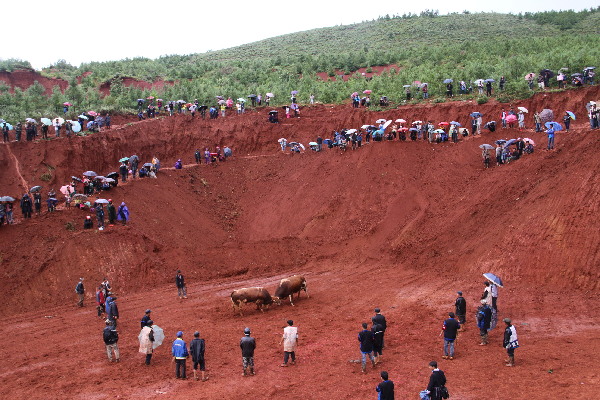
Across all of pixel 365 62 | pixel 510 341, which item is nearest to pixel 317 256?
pixel 510 341

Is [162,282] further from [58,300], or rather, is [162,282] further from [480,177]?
[480,177]

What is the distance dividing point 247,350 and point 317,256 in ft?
53.3

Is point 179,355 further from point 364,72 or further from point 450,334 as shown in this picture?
point 364,72

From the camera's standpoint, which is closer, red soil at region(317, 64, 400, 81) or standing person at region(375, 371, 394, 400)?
standing person at region(375, 371, 394, 400)

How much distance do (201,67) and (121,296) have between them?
53461mm

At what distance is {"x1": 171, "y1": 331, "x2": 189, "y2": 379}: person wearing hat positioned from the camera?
16.9 metres

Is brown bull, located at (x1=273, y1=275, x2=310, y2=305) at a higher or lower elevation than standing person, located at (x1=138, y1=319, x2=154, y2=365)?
lower

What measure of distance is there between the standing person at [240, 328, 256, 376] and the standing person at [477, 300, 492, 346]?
686cm

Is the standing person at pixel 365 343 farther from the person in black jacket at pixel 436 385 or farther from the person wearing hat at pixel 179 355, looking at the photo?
the person wearing hat at pixel 179 355

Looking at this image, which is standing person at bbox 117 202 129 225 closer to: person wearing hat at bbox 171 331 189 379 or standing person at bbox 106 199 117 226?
standing person at bbox 106 199 117 226

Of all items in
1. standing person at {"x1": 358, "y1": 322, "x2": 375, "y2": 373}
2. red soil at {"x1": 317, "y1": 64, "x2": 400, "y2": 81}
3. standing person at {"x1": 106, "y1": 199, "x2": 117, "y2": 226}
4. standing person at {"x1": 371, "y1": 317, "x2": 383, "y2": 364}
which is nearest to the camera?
standing person at {"x1": 358, "y1": 322, "x2": 375, "y2": 373}

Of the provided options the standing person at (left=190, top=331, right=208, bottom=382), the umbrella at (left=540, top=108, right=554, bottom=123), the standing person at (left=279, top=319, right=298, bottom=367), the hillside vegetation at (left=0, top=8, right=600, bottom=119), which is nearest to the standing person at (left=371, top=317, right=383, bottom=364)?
the standing person at (left=279, top=319, right=298, bottom=367)

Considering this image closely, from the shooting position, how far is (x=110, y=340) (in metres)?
18.8

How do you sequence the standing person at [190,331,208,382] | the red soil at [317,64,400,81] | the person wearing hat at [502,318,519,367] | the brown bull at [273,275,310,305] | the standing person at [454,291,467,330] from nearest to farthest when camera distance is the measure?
the person wearing hat at [502,318,519,367], the standing person at [190,331,208,382], the standing person at [454,291,467,330], the brown bull at [273,275,310,305], the red soil at [317,64,400,81]
